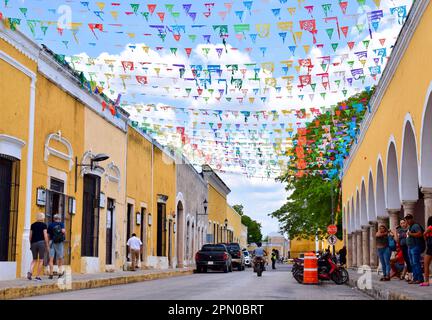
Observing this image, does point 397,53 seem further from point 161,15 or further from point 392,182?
point 161,15

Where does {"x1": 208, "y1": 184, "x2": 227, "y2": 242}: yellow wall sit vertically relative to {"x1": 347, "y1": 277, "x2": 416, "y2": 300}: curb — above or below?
above

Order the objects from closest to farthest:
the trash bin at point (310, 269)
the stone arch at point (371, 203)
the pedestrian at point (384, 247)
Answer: the pedestrian at point (384, 247), the trash bin at point (310, 269), the stone arch at point (371, 203)

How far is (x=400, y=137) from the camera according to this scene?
19.1m

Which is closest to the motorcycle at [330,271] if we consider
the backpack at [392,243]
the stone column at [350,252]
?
the backpack at [392,243]

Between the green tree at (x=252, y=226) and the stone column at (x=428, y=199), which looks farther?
the green tree at (x=252, y=226)

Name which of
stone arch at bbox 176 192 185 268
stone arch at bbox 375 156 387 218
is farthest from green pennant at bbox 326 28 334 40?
stone arch at bbox 176 192 185 268

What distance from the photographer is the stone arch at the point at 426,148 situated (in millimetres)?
15448

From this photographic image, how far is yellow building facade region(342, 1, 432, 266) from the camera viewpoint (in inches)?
621

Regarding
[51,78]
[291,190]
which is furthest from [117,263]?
[291,190]

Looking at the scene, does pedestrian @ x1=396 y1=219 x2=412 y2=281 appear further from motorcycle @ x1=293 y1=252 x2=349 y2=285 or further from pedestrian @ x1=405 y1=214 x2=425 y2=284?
motorcycle @ x1=293 y1=252 x2=349 y2=285

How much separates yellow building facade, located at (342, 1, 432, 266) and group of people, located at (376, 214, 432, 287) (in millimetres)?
923

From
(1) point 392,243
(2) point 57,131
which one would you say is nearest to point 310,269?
(1) point 392,243

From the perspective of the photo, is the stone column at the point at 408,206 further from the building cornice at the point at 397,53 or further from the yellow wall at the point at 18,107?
the yellow wall at the point at 18,107
